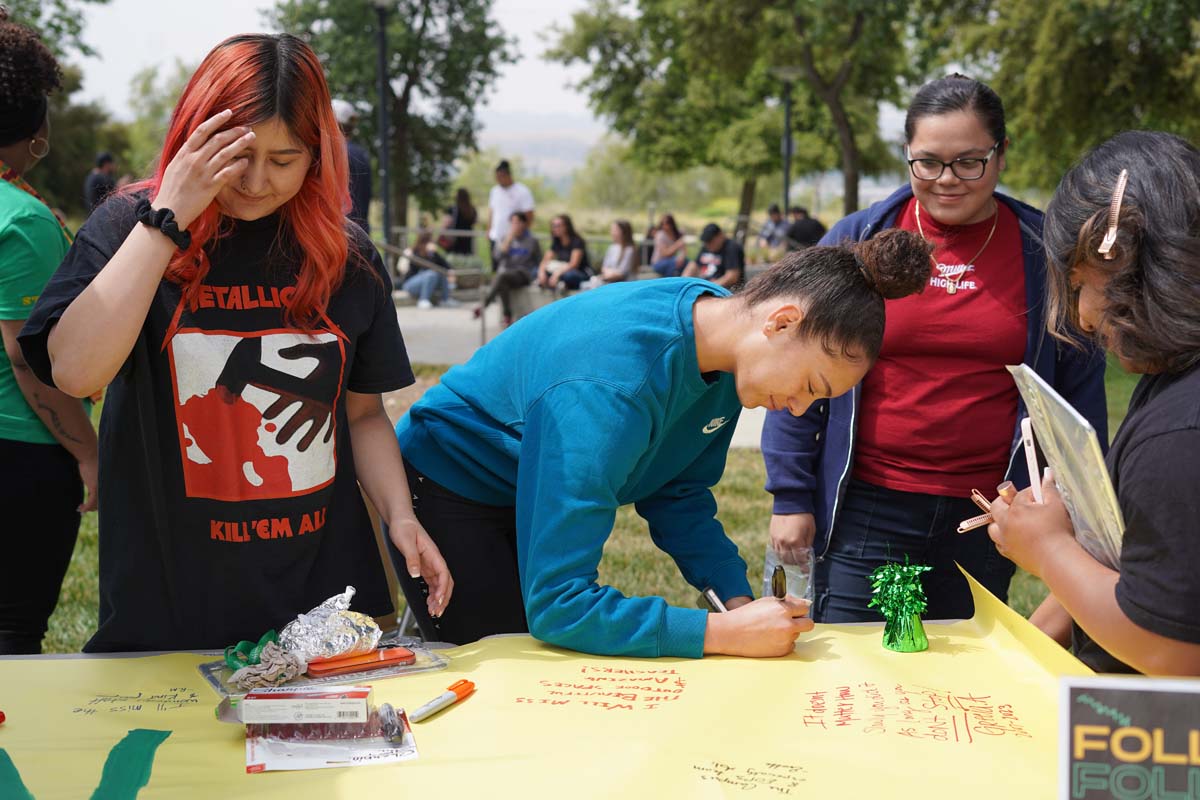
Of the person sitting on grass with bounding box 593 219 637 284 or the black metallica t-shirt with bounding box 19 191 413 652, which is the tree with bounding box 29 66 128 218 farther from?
the black metallica t-shirt with bounding box 19 191 413 652

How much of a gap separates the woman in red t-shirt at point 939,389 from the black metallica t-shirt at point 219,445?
47.2 inches

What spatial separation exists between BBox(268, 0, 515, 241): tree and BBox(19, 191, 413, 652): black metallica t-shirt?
2500cm

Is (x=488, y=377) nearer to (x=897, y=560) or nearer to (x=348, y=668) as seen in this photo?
(x=348, y=668)

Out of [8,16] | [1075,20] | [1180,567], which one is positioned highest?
[1075,20]

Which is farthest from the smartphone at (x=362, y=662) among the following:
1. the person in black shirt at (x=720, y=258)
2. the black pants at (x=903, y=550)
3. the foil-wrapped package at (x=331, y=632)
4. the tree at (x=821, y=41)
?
the tree at (x=821, y=41)

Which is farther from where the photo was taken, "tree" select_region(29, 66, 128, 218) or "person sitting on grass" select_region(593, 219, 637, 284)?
"tree" select_region(29, 66, 128, 218)

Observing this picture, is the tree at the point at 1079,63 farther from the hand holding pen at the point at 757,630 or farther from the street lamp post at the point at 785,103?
the hand holding pen at the point at 757,630

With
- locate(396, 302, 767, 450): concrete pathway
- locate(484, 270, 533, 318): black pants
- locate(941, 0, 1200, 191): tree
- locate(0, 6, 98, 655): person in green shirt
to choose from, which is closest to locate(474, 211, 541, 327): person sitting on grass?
locate(396, 302, 767, 450): concrete pathway

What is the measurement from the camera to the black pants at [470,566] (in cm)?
221

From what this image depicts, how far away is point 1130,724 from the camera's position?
1183 millimetres

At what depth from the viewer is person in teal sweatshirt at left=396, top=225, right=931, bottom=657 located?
182 cm

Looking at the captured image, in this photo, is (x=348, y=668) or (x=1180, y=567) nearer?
(x=1180, y=567)

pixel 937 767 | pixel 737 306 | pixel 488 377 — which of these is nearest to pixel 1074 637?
pixel 937 767

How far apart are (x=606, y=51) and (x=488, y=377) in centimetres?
2998
